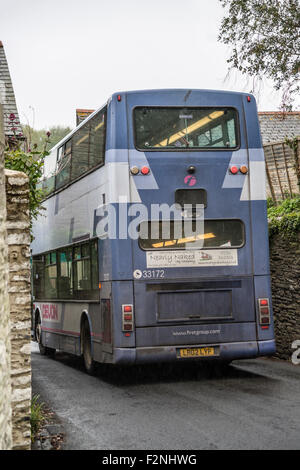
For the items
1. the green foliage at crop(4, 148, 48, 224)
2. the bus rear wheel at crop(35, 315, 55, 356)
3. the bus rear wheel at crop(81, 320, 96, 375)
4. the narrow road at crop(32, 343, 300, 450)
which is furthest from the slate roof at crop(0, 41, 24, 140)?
the green foliage at crop(4, 148, 48, 224)

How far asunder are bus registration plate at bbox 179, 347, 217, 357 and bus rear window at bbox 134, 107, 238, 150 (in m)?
3.29

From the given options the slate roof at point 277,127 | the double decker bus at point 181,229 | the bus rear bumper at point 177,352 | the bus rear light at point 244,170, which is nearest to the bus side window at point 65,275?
the double decker bus at point 181,229

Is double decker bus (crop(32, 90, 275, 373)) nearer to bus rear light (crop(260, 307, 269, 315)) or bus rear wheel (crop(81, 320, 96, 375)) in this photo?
bus rear light (crop(260, 307, 269, 315))

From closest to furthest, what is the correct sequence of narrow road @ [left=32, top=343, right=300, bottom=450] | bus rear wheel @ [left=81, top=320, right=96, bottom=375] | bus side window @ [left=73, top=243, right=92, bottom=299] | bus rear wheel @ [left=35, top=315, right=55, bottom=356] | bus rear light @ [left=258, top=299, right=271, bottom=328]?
narrow road @ [left=32, top=343, right=300, bottom=450], bus rear light @ [left=258, top=299, right=271, bottom=328], bus side window @ [left=73, top=243, right=92, bottom=299], bus rear wheel @ [left=81, top=320, right=96, bottom=375], bus rear wheel @ [left=35, top=315, right=55, bottom=356]

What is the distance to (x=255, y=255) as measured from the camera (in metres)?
12.1

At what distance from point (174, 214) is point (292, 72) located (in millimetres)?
8442

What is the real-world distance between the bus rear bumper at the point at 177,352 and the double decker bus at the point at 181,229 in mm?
16

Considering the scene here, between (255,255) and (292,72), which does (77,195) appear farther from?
(292,72)

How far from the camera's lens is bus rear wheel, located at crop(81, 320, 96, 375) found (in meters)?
13.8

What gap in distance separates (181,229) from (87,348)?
11.8 feet

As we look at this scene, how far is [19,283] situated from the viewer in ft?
22.7

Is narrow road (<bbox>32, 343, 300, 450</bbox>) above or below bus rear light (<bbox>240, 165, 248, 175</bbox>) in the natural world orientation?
below

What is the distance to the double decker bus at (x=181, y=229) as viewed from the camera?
11.7 metres
